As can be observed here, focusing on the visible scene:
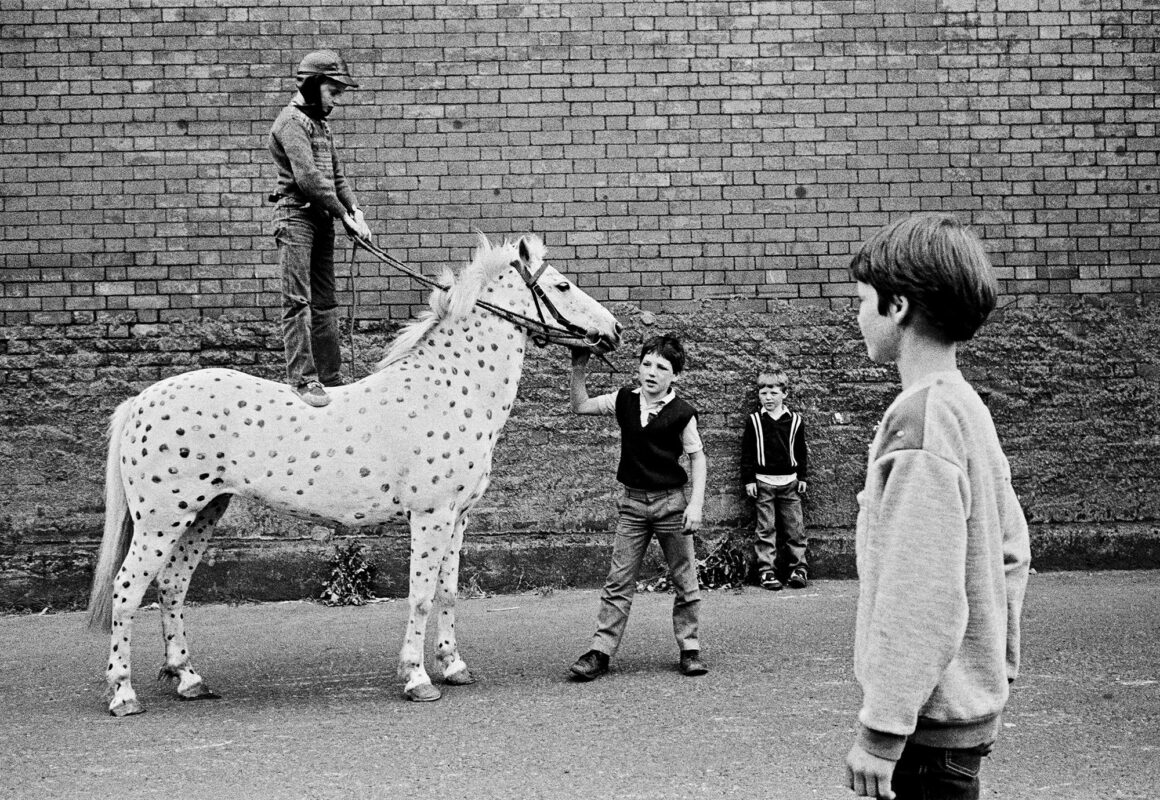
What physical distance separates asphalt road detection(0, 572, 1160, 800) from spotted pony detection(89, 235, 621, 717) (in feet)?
1.51

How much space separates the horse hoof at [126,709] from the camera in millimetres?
6043

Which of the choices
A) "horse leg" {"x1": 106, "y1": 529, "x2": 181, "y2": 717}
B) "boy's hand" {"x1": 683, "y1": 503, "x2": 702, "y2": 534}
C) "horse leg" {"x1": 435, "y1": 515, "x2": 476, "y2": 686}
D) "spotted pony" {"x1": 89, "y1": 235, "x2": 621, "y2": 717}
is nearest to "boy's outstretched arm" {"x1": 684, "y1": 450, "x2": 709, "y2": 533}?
"boy's hand" {"x1": 683, "y1": 503, "x2": 702, "y2": 534}

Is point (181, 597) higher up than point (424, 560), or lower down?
lower down

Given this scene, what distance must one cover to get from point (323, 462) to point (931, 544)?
4.53 metres

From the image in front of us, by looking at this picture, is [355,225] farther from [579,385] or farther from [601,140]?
[601,140]

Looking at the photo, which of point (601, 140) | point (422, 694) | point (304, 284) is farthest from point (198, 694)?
point (601, 140)

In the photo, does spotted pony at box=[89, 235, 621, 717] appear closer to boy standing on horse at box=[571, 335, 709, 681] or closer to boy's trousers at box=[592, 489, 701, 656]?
boy standing on horse at box=[571, 335, 709, 681]

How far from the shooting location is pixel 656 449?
22.5 ft

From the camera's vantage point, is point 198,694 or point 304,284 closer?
point 198,694

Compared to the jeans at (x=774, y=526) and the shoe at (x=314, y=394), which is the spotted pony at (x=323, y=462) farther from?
the jeans at (x=774, y=526)

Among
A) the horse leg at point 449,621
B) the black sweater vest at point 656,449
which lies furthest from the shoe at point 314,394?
the black sweater vest at point 656,449

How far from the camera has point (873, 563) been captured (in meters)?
2.45

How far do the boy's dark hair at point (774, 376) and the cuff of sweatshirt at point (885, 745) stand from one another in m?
7.09

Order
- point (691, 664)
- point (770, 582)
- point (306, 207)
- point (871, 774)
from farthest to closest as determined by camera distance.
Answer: point (770, 582)
point (306, 207)
point (691, 664)
point (871, 774)
